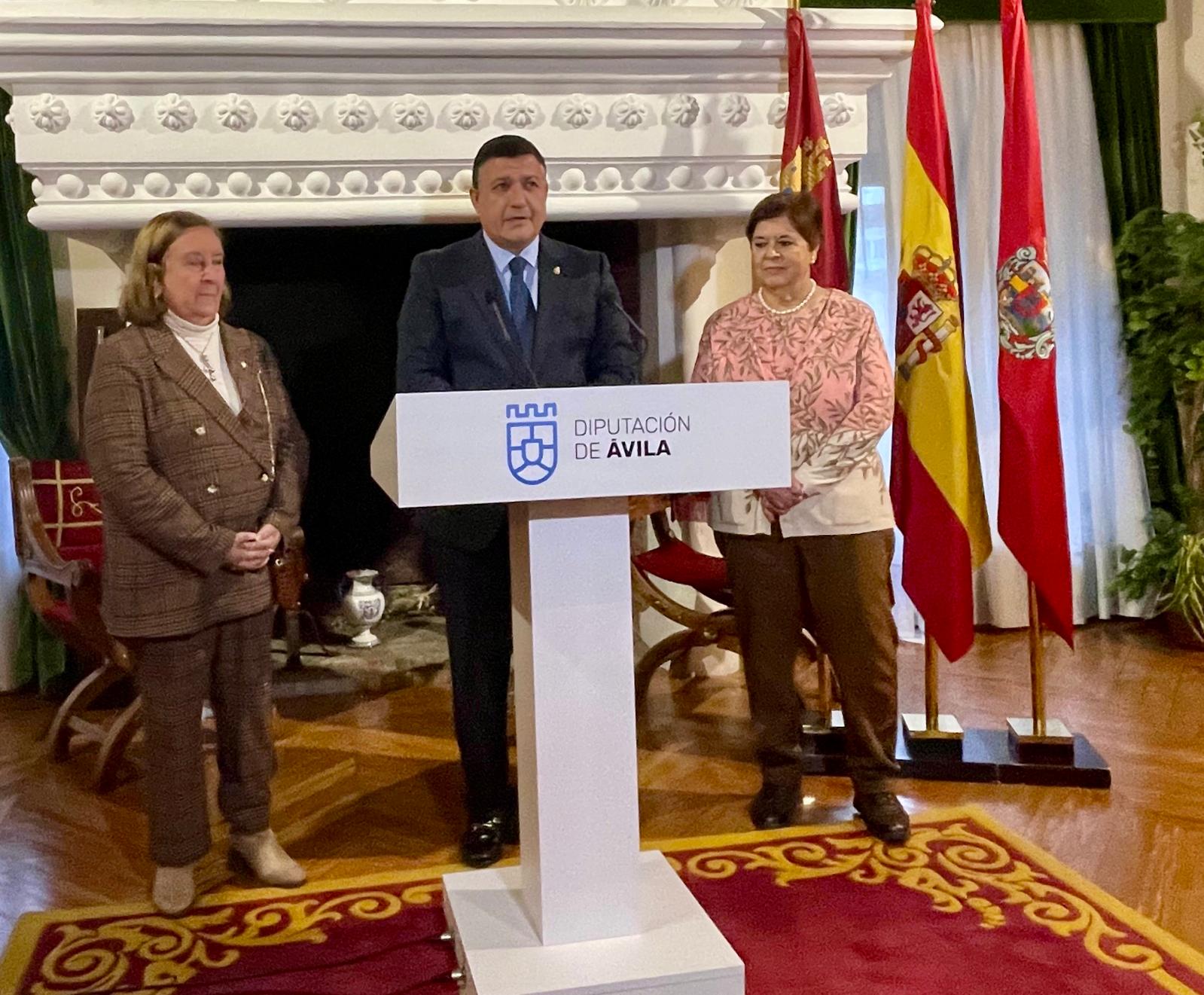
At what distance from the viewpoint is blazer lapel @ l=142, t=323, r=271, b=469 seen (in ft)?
7.02

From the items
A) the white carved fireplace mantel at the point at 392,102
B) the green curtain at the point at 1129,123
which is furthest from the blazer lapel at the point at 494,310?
the green curtain at the point at 1129,123

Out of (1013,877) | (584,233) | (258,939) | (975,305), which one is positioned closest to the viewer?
(258,939)

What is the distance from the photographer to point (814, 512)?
236cm

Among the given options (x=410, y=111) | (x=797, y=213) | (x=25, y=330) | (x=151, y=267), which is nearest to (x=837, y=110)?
(x=797, y=213)

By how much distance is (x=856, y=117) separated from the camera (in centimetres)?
322

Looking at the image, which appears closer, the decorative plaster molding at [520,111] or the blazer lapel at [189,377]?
the blazer lapel at [189,377]

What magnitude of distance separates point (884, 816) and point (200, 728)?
1.44 m

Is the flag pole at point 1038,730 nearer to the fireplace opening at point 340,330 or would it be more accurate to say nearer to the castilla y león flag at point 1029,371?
the castilla y león flag at point 1029,371

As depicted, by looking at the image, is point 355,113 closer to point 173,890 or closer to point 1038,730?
point 173,890

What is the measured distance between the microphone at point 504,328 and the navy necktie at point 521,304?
3 centimetres

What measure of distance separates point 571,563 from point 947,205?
5.81ft

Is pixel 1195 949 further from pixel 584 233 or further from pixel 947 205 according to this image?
pixel 584 233

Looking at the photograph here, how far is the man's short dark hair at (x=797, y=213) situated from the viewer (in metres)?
2.37

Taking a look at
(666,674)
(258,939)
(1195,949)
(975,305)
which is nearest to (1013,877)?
(1195,949)
